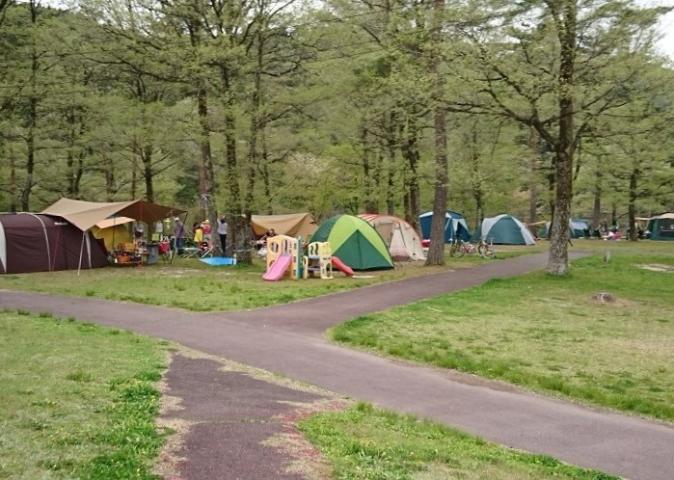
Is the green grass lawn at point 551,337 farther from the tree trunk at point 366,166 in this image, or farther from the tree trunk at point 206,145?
the tree trunk at point 366,166

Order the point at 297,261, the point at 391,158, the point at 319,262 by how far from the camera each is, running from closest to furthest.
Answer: the point at 297,261, the point at 319,262, the point at 391,158

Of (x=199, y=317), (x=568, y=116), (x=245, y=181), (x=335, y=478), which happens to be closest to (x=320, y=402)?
(x=335, y=478)

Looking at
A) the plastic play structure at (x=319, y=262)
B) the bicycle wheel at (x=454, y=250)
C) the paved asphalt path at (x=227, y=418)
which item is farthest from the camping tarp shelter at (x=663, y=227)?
the paved asphalt path at (x=227, y=418)

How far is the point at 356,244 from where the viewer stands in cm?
2061

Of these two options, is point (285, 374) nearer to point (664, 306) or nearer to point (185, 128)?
point (664, 306)

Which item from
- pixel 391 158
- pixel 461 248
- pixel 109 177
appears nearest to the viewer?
pixel 391 158

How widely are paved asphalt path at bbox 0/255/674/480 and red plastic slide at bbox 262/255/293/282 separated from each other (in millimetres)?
3670

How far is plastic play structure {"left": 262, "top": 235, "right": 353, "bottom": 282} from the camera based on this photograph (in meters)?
18.3

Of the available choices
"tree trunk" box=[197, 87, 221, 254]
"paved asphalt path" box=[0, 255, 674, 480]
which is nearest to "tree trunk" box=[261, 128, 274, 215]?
"tree trunk" box=[197, 87, 221, 254]

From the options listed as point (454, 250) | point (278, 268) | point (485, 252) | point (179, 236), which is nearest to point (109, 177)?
point (179, 236)

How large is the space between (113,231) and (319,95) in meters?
8.90

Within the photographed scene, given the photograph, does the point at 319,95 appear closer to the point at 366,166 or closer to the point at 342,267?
the point at 366,166

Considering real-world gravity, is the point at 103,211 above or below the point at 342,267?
above

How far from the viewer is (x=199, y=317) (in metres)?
11.9
